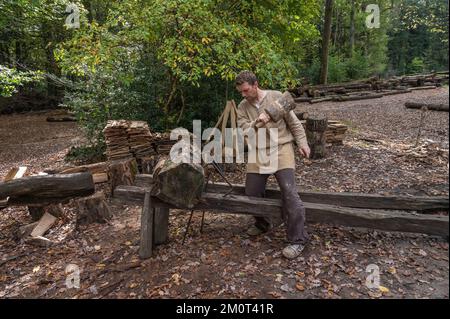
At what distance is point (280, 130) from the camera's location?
11.9 ft

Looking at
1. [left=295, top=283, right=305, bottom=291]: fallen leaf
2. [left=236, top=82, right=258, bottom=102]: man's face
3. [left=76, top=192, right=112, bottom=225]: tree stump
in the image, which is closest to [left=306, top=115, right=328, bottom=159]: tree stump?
[left=236, top=82, right=258, bottom=102]: man's face

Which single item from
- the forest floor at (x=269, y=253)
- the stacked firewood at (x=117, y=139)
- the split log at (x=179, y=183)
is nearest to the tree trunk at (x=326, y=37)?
the forest floor at (x=269, y=253)

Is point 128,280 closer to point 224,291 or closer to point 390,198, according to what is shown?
point 224,291

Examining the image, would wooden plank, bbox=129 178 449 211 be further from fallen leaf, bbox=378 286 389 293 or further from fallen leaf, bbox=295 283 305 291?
fallen leaf, bbox=295 283 305 291

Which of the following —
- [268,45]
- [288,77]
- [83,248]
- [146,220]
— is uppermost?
[268,45]

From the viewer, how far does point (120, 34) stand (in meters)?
5.75

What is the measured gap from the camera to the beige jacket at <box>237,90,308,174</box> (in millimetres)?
3609

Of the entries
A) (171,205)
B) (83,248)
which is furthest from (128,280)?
(83,248)

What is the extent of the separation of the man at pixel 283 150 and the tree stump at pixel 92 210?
255cm

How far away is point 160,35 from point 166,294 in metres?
4.52

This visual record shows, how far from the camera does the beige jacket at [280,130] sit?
3.61 m

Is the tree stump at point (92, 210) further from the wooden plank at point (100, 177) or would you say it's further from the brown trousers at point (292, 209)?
the brown trousers at point (292, 209)
